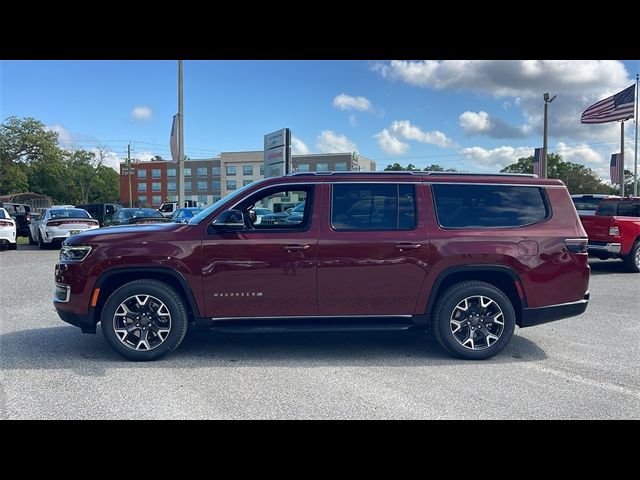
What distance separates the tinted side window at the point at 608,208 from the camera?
11.8 m

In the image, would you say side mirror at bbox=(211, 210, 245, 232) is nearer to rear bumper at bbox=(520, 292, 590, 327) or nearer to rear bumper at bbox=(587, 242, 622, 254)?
rear bumper at bbox=(520, 292, 590, 327)

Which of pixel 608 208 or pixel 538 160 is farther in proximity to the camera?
pixel 538 160

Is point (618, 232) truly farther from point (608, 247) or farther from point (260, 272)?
point (260, 272)

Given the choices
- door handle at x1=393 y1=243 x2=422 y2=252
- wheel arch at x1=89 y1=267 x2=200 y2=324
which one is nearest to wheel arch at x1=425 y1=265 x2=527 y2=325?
door handle at x1=393 y1=243 x2=422 y2=252

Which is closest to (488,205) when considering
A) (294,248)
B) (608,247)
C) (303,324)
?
(294,248)

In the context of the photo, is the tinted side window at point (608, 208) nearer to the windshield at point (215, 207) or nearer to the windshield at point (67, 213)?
the windshield at point (215, 207)

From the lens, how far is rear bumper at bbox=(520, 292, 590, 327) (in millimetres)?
5195

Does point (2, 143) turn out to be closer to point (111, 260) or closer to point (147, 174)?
point (147, 174)

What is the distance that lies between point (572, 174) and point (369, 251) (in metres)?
76.6

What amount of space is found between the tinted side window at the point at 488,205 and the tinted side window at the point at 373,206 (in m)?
0.34

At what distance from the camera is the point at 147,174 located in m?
102

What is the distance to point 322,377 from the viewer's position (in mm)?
4539

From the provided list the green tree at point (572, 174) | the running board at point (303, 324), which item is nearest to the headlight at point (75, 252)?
the running board at point (303, 324)

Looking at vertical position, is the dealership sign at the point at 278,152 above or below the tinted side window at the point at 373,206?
above
